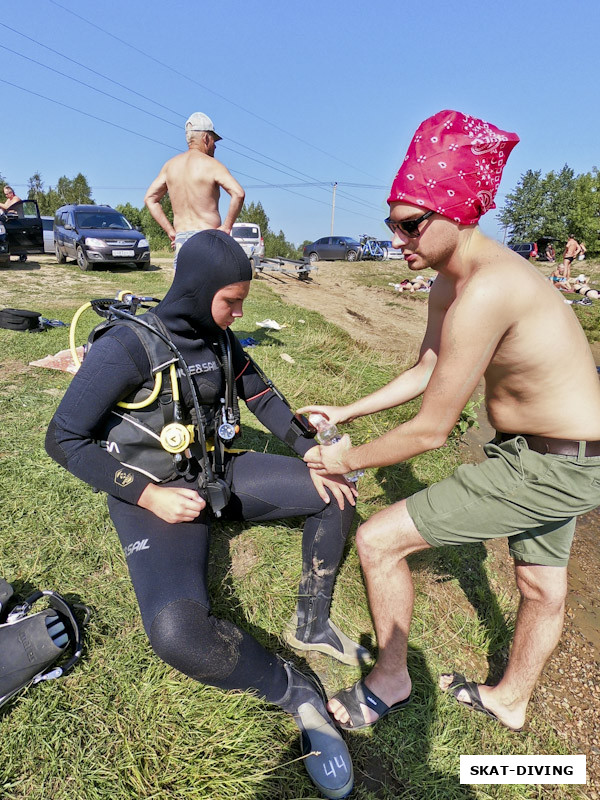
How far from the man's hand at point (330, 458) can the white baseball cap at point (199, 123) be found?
427cm

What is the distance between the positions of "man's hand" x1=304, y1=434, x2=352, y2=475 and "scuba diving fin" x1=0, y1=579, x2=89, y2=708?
1.23 metres

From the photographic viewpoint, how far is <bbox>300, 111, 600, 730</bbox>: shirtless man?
174 centimetres

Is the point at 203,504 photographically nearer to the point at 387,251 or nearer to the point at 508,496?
the point at 508,496

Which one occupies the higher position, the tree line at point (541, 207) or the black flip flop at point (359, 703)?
the tree line at point (541, 207)

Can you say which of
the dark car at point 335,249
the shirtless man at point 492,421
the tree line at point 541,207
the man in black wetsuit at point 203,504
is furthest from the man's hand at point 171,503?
the tree line at point 541,207

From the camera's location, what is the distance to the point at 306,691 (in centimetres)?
193

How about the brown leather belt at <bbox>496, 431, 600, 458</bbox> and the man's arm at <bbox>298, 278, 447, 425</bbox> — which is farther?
the man's arm at <bbox>298, 278, 447, 425</bbox>

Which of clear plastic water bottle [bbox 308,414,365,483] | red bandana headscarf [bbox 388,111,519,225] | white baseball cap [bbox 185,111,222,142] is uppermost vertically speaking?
white baseball cap [bbox 185,111,222,142]

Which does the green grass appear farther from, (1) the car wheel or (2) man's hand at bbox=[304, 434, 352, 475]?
(1) the car wheel

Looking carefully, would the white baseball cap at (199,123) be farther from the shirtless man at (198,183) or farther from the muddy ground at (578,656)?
the muddy ground at (578,656)

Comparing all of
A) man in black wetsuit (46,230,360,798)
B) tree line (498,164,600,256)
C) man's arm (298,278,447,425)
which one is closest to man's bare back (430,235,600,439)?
man's arm (298,278,447,425)

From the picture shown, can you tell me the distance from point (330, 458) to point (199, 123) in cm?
444

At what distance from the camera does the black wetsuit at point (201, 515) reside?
175 centimetres

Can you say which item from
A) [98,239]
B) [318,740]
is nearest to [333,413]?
[318,740]
